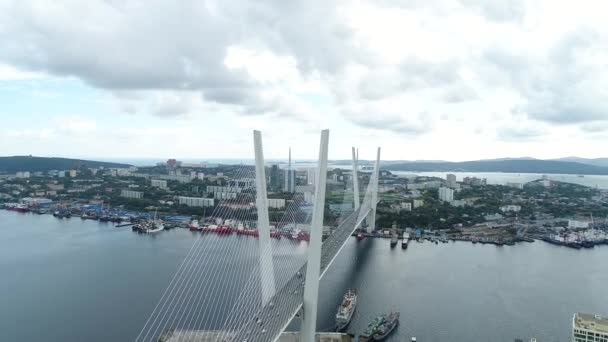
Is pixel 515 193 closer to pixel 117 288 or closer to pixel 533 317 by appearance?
pixel 533 317

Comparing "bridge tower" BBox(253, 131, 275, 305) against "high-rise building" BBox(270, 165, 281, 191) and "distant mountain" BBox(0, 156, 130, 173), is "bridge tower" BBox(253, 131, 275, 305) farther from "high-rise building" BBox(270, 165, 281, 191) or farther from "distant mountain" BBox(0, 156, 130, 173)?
"distant mountain" BBox(0, 156, 130, 173)

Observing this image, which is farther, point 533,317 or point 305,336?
point 533,317

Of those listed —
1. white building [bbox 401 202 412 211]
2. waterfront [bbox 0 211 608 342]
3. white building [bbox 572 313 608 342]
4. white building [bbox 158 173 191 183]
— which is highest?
white building [bbox 158 173 191 183]

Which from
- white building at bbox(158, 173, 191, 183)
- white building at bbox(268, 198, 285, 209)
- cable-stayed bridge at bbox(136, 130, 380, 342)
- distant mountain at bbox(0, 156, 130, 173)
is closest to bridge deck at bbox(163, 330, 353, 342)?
cable-stayed bridge at bbox(136, 130, 380, 342)

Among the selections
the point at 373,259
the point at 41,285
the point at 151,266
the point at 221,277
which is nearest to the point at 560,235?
the point at 373,259

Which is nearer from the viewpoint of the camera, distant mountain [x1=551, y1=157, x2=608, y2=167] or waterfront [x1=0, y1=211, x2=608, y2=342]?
waterfront [x1=0, y1=211, x2=608, y2=342]

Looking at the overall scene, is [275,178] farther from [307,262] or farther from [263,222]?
[307,262]
